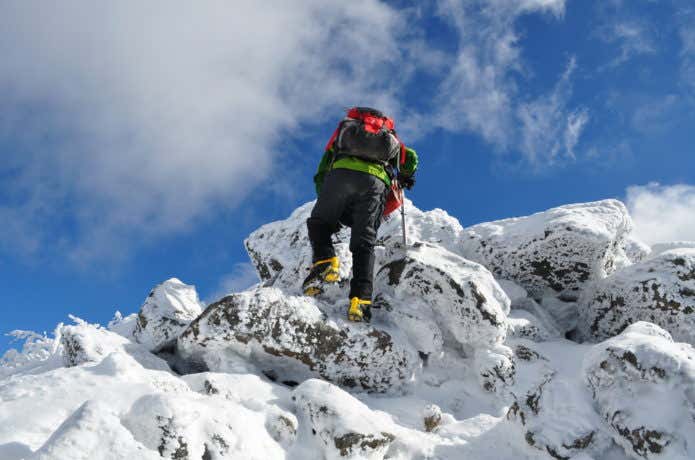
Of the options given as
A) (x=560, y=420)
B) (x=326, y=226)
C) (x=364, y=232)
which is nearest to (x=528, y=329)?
(x=364, y=232)

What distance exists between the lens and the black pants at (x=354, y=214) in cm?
828

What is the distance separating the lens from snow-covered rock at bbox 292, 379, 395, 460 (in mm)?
5191

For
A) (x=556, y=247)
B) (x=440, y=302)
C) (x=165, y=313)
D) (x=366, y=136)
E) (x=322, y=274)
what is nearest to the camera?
(x=366, y=136)

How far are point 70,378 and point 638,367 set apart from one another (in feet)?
21.2

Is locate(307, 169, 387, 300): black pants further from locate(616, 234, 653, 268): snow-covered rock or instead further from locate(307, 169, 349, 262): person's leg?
locate(616, 234, 653, 268): snow-covered rock

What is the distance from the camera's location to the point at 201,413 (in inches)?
191

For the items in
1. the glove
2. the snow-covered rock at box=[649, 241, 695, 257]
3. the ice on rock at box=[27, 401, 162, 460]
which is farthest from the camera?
the snow-covered rock at box=[649, 241, 695, 257]

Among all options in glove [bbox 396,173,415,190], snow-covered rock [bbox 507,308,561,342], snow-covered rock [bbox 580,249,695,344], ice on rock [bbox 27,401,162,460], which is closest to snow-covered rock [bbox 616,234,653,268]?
snow-covered rock [bbox 580,249,695,344]

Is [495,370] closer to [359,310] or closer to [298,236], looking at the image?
[359,310]

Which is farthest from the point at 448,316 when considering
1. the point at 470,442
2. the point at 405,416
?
the point at 470,442

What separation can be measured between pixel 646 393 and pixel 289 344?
15.3ft

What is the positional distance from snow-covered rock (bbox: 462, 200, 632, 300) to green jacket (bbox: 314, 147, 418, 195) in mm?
3341

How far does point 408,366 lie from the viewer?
7.87 meters

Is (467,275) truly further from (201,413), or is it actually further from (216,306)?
(201,413)
